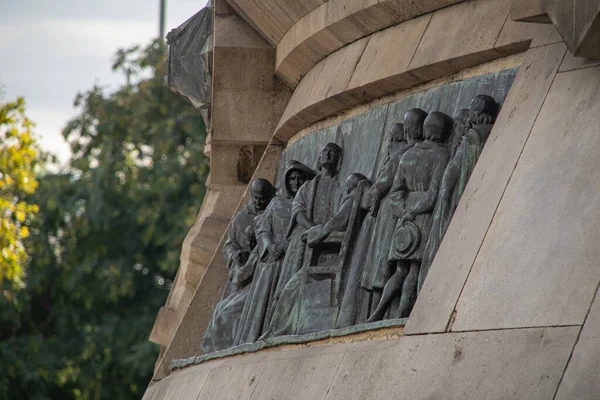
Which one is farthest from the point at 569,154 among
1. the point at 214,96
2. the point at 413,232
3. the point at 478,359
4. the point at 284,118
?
the point at 214,96

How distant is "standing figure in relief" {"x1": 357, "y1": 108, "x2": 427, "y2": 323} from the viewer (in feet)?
26.7

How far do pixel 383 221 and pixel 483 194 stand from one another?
1.41m

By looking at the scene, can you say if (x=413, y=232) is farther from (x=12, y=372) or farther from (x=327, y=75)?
(x=12, y=372)

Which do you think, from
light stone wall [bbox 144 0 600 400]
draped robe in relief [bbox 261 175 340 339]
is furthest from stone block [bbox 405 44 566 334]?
draped robe in relief [bbox 261 175 340 339]

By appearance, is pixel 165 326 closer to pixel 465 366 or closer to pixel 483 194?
pixel 483 194

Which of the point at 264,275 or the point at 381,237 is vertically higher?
the point at 381,237

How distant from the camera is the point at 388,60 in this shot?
30.3 ft

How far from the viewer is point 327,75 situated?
10406mm

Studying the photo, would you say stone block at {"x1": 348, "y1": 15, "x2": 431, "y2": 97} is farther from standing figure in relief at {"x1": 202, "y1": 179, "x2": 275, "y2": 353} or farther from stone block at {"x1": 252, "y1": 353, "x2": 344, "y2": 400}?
stone block at {"x1": 252, "y1": 353, "x2": 344, "y2": 400}

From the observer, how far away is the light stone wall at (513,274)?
600cm

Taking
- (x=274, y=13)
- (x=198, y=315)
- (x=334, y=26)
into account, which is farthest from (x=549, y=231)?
(x=198, y=315)

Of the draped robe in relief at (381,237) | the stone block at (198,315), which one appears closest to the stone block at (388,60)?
the draped robe in relief at (381,237)

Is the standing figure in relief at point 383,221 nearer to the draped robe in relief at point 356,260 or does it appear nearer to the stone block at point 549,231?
the draped robe in relief at point 356,260

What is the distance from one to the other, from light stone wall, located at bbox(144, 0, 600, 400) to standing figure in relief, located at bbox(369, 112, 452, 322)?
41 cm
